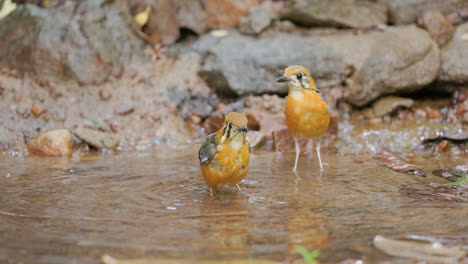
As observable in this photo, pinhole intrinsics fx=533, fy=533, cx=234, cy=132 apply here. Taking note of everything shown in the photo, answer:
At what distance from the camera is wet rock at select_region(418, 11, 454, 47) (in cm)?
930

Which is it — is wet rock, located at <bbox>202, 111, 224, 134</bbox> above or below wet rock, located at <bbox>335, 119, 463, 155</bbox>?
above

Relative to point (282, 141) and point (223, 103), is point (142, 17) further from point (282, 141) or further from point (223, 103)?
point (282, 141)

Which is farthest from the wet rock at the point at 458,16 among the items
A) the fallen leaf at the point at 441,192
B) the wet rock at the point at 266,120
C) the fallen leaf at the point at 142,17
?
the fallen leaf at the point at 142,17

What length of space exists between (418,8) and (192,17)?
4.14m

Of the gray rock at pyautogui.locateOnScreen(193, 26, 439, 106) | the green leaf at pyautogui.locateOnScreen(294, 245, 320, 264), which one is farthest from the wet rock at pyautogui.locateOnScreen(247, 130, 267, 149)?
the green leaf at pyautogui.locateOnScreen(294, 245, 320, 264)

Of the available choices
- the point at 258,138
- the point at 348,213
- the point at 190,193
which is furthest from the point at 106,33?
the point at 348,213

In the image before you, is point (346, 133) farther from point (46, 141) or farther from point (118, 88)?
point (46, 141)

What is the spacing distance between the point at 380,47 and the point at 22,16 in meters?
6.16

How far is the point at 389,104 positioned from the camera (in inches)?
357

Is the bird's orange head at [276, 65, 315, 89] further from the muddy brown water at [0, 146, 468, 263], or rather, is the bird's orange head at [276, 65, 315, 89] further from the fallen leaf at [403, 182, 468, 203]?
the fallen leaf at [403, 182, 468, 203]

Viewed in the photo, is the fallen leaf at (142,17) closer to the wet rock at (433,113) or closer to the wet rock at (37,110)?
the wet rock at (37,110)

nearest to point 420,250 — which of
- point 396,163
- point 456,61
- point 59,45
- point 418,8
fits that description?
point 396,163

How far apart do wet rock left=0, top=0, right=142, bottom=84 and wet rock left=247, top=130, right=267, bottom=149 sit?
2822mm

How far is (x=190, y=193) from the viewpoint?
523cm
